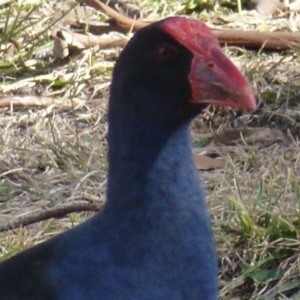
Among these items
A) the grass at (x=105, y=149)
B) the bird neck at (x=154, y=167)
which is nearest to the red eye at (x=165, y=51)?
the bird neck at (x=154, y=167)

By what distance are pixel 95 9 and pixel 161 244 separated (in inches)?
94.5

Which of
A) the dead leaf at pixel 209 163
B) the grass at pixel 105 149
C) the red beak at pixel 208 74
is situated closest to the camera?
the red beak at pixel 208 74

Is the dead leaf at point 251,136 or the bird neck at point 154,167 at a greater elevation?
the bird neck at point 154,167

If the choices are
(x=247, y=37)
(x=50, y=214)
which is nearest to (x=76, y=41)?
(x=247, y=37)

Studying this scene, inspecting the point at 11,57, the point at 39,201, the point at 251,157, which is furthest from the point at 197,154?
the point at 11,57

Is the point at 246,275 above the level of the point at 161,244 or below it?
below

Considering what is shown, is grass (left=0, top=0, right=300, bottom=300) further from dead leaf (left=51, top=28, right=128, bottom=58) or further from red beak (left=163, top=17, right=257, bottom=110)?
red beak (left=163, top=17, right=257, bottom=110)

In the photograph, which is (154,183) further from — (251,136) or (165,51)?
(251,136)

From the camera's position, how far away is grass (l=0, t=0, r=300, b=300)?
2793 millimetres

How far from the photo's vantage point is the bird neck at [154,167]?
2.04 metres

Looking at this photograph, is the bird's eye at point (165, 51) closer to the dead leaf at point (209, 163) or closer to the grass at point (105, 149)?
the grass at point (105, 149)

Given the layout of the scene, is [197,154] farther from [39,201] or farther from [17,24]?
[17,24]

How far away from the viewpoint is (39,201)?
320 cm

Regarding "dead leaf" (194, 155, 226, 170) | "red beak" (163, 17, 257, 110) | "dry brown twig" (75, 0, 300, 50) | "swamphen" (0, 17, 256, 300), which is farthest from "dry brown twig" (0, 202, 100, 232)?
"dry brown twig" (75, 0, 300, 50)
